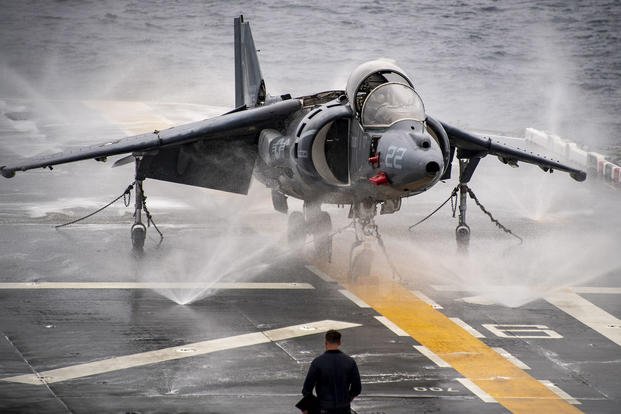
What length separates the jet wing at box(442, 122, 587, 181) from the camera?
25578 millimetres

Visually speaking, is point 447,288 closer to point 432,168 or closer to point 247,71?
point 432,168

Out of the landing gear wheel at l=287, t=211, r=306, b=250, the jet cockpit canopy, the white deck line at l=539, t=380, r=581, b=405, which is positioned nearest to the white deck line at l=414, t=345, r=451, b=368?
the white deck line at l=539, t=380, r=581, b=405

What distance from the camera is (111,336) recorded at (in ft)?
61.8

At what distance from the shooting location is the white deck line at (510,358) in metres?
17.6

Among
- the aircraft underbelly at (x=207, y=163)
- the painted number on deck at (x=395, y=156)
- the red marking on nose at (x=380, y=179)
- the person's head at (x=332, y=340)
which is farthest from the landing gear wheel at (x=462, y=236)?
the person's head at (x=332, y=340)

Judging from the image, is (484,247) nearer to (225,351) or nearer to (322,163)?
(322,163)

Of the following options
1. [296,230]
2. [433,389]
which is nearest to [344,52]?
[296,230]

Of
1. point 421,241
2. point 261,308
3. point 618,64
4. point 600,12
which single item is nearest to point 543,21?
point 600,12

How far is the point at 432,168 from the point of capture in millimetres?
20188

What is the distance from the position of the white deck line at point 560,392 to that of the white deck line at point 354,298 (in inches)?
191

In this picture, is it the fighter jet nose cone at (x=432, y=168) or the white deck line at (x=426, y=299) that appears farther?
the white deck line at (x=426, y=299)

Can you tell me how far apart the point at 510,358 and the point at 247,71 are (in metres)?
13.5

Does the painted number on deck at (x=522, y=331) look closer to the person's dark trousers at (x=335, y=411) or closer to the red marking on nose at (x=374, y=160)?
the red marking on nose at (x=374, y=160)

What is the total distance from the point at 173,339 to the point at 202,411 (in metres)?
3.53
